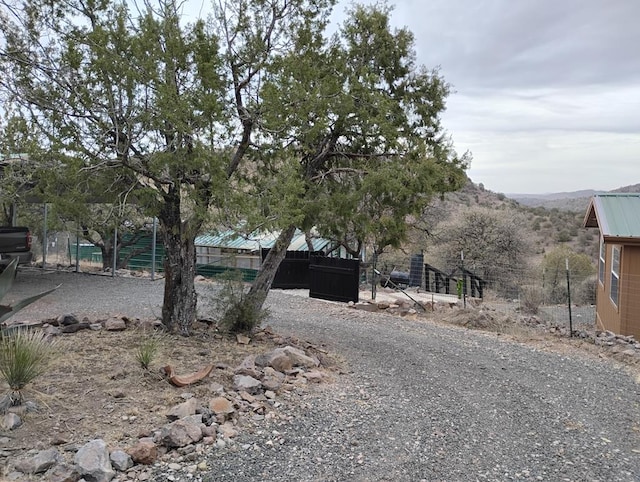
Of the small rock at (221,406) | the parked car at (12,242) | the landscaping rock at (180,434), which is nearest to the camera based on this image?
the landscaping rock at (180,434)

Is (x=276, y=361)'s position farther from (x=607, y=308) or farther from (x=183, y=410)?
(x=607, y=308)

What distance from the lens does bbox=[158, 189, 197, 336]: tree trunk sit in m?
7.06

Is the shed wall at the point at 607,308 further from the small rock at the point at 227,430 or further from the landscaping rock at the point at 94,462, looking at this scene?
the landscaping rock at the point at 94,462

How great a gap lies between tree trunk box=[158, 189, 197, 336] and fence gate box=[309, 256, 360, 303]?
265 inches

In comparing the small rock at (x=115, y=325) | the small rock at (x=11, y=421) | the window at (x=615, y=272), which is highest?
the window at (x=615, y=272)

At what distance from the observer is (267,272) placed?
28.1 ft

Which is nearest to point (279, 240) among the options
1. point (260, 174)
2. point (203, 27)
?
point (260, 174)

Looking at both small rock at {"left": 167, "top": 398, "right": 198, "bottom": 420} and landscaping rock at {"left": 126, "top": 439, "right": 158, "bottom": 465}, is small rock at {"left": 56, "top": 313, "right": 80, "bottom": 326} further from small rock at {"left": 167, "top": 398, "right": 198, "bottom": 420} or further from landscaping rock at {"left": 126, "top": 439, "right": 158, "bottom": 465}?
landscaping rock at {"left": 126, "top": 439, "right": 158, "bottom": 465}

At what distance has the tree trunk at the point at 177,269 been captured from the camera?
7.06 metres

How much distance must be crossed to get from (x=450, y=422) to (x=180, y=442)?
2.45 meters

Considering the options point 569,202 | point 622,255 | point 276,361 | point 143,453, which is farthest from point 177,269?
point 569,202

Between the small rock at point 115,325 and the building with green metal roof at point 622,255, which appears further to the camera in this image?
the building with green metal roof at point 622,255

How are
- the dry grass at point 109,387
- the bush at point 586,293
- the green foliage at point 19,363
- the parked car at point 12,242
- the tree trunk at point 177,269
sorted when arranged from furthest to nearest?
the bush at point 586,293
the parked car at point 12,242
the tree trunk at point 177,269
the green foliage at point 19,363
the dry grass at point 109,387

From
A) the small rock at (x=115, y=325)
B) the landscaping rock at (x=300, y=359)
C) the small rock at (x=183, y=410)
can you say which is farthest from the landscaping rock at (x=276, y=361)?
the small rock at (x=115, y=325)
